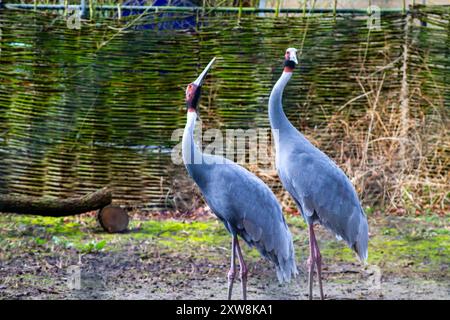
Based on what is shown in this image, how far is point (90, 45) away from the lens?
8.92 m

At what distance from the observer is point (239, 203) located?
5.91 metres

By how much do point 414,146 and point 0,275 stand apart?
4445 mm

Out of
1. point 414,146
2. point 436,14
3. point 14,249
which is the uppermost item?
point 436,14

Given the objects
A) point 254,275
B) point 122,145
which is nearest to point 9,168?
point 122,145

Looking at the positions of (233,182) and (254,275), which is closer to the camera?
(233,182)

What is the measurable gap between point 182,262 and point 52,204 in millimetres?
1470

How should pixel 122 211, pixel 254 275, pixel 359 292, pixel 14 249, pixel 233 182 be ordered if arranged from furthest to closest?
pixel 122 211, pixel 14 249, pixel 254 275, pixel 359 292, pixel 233 182

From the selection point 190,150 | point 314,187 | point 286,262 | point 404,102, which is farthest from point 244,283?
point 404,102

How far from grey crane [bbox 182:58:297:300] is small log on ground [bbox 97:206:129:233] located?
233 centimetres

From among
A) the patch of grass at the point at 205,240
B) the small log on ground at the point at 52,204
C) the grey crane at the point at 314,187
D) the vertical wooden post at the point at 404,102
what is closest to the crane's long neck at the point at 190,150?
the grey crane at the point at 314,187

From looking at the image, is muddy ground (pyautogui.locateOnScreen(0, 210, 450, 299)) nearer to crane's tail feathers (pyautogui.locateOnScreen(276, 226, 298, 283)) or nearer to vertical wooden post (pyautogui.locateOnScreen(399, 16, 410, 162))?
crane's tail feathers (pyautogui.locateOnScreen(276, 226, 298, 283))

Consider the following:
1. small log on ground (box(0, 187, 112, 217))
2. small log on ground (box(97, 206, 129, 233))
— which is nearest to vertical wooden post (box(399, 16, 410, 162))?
small log on ground (box(97, 206, 129, 233))

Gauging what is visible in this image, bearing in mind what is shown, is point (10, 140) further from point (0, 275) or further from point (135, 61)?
point (0, 275)

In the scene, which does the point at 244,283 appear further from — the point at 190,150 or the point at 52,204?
the point at 52,204
